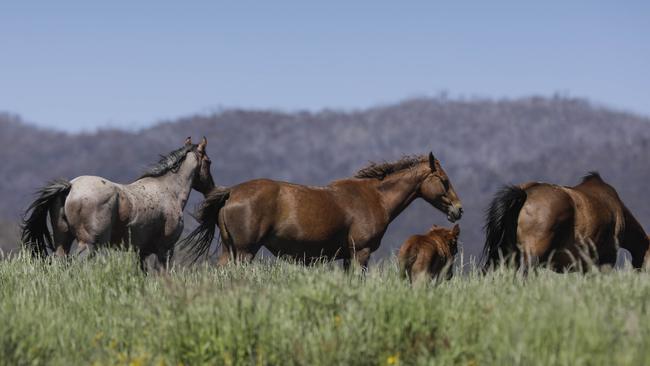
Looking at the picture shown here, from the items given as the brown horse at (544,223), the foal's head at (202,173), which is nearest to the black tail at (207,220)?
the foal's head at (202,173)

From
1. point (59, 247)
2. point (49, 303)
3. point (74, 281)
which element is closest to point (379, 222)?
point (59, 247)

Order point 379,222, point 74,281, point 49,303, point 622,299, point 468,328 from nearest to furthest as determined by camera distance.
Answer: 1. point 468,328
2. point 622,299
3. point 49,303
4. point 74,281
5. point 379,222

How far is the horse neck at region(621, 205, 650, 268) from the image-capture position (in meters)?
12.8

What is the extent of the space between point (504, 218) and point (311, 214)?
7.08 ft

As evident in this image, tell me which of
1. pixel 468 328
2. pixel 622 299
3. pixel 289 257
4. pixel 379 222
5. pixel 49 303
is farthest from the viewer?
pixel 379 222

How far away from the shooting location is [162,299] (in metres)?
7.18

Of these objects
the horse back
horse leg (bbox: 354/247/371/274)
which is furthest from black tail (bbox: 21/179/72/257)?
horse leg (bbox: 354/247/371/274)

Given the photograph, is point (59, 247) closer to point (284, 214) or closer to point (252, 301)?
point (284, 214)

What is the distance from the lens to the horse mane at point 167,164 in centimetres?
1291

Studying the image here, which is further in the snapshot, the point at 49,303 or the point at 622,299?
the point at 49,303

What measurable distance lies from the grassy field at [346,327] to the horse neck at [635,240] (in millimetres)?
5471

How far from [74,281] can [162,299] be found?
189 centimetres

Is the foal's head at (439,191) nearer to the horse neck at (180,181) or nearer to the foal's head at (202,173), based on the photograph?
the foal's head at (202,173)

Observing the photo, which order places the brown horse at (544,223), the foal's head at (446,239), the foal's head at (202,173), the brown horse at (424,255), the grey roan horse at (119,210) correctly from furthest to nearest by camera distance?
the foal's head at (202,173)
the grey roan horse at (119,210)
the brown horse at (544,223)
the foal's head at (446,239)
the brown horse at (424,255)
